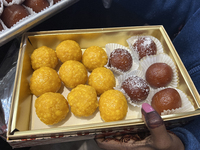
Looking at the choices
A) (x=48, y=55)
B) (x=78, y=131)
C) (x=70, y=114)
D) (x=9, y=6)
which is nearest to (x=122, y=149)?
(x=78, y=131)

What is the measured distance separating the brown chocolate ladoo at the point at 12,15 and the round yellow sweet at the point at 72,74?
45 centimetres

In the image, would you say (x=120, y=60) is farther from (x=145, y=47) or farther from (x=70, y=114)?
(x=70, y=114)

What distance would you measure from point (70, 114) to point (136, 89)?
1.61 feet

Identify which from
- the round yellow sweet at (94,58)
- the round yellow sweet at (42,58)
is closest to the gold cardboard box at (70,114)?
the round yellow sweet at (42,58)

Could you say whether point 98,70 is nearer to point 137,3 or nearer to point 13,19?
point 13,19

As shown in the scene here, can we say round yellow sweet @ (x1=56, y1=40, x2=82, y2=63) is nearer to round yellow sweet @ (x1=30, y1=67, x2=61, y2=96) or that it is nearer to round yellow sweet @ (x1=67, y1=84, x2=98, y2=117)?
round yellow sweet @ (x1=30, y1=67, x2=61, y2=96)

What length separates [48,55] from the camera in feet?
3.74

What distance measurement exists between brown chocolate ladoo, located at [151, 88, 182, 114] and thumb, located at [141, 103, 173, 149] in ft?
0.90

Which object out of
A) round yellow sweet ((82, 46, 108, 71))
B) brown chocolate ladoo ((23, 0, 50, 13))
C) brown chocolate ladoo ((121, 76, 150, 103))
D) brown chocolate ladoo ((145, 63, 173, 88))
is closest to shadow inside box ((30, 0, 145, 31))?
brown chocolate ladoo ((23, 0, 50, 13))

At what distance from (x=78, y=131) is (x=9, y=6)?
3.18ft

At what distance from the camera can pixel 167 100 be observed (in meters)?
1.01

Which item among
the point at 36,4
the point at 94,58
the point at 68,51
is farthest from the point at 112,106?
Answer: the point at 36,4

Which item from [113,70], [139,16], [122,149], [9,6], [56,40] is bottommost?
[122,149]

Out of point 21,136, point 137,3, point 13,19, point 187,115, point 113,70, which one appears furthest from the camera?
point 137,3
